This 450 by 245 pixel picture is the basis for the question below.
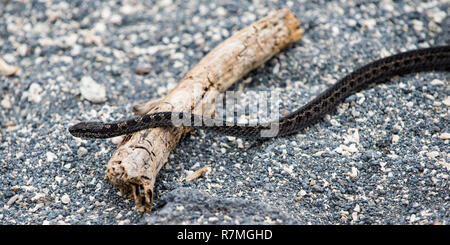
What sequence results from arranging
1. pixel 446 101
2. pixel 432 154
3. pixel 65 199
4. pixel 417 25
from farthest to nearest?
1. pixel 417 25
2. pixel 446 101
3. pixel 432 154
4. pixel 65 199

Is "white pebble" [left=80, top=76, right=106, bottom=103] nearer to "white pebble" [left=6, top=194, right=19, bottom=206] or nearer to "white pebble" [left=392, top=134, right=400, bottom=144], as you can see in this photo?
"white pebble" [left=6, top=194, right=19, bottom=206]

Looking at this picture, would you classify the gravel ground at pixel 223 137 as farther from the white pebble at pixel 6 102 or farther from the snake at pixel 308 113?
the snake at pixel 308 113

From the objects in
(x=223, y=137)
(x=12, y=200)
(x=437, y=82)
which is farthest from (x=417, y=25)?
(x=12, y=200)

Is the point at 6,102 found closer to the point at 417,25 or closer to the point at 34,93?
the point at 34,93

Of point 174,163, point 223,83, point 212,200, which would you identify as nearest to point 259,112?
point 223,83

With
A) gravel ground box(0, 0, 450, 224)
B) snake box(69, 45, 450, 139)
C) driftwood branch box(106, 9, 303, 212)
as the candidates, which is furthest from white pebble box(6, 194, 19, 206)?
driftwood branch box(106, 9, 303, 212)

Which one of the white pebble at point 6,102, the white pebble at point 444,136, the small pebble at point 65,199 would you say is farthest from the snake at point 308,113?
the white pebble at point 6,102

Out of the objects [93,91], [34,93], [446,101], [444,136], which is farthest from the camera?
[34,93]
